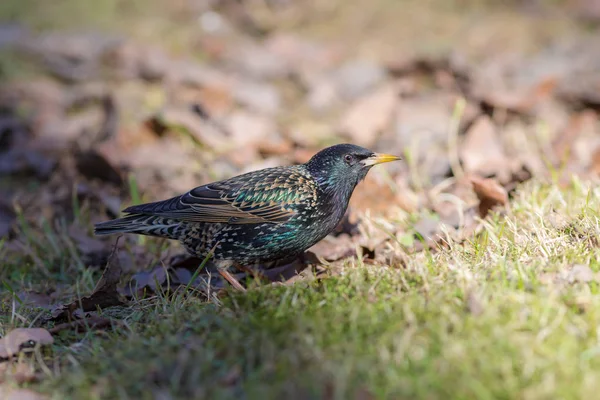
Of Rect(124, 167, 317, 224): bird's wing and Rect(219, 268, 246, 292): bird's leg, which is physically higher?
Rect(124, 167, 317, 224): bird's wing

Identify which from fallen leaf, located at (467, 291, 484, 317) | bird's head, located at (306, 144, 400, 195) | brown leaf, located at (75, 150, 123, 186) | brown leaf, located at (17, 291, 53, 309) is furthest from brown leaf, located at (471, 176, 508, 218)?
brown leaf, located at (75, 150, 123, 186)

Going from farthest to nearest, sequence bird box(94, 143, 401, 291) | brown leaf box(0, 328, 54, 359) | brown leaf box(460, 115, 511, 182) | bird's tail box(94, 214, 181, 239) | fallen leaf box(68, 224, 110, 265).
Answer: brown leaf box(460, 115, 511, 182)
fallen leaf box(68, 224, 110, 265)
bird's tail box(94, 214, 181, 239)
bird box(94, 143, 401, 291)
brown leaf box(0, 328, 54, 359)

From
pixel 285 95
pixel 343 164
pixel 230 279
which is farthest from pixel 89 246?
pixel 285 95

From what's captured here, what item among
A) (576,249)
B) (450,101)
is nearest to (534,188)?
(576,249)

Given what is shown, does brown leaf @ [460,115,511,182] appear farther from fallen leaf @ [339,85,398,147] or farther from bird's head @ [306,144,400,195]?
bird's head @ [306,144,400,195]

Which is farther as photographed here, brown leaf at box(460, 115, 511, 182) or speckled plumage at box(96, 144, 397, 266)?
brown leaf at box(460, 115, 511, 182)

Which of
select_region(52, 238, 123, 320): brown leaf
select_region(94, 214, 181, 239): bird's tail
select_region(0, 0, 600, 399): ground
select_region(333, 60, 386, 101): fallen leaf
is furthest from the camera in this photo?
select_region(333, 60, 386, 101): fallen leaf

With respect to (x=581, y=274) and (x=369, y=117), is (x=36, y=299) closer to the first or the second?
(x=581, y=274)

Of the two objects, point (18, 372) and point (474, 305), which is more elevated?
point (474, 305)
